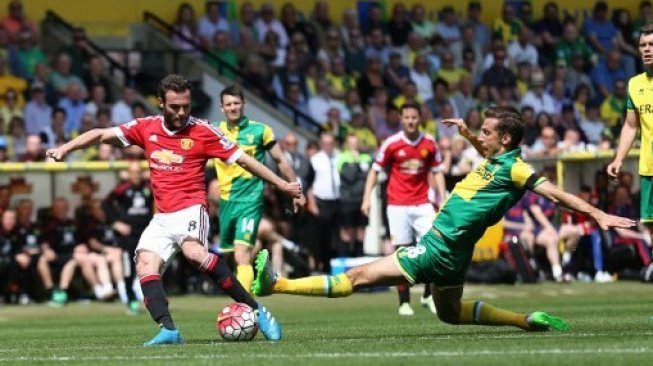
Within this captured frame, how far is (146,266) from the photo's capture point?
12977mm

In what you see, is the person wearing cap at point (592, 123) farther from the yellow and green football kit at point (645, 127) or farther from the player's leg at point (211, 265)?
the player's leg at point (211, 265)

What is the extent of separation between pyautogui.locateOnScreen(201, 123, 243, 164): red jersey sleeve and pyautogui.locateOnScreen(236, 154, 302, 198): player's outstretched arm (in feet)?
0.23

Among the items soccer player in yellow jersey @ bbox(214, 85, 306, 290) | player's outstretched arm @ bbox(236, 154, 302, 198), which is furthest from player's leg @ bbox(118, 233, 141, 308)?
player's outstretched arm @ bbox(236, 154, 302, 198)

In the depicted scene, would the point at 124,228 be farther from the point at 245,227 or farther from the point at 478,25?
the point at 478,25

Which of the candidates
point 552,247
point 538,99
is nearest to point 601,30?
point 538,99

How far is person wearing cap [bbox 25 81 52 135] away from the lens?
87.4 feet

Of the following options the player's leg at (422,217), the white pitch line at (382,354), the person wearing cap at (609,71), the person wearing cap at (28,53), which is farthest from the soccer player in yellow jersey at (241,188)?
the person wearing cap at (609,71)

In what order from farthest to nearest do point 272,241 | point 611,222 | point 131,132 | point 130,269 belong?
point 272,241 → point 130,269 → point 131,132 → point 611,222

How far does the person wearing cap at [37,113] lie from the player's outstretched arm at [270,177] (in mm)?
13924

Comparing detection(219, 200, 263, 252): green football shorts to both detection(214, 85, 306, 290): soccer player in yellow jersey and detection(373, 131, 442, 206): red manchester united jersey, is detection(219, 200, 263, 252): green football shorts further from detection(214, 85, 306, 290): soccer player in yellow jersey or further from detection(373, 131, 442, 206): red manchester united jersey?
detection(373, 131, 442, 206): red manchester united jersey

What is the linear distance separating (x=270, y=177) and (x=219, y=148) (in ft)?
1.88

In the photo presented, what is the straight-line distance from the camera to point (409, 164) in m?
19.2

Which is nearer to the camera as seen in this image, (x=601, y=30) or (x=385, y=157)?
(x=385, y=157)

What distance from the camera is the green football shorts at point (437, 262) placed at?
1263cm
